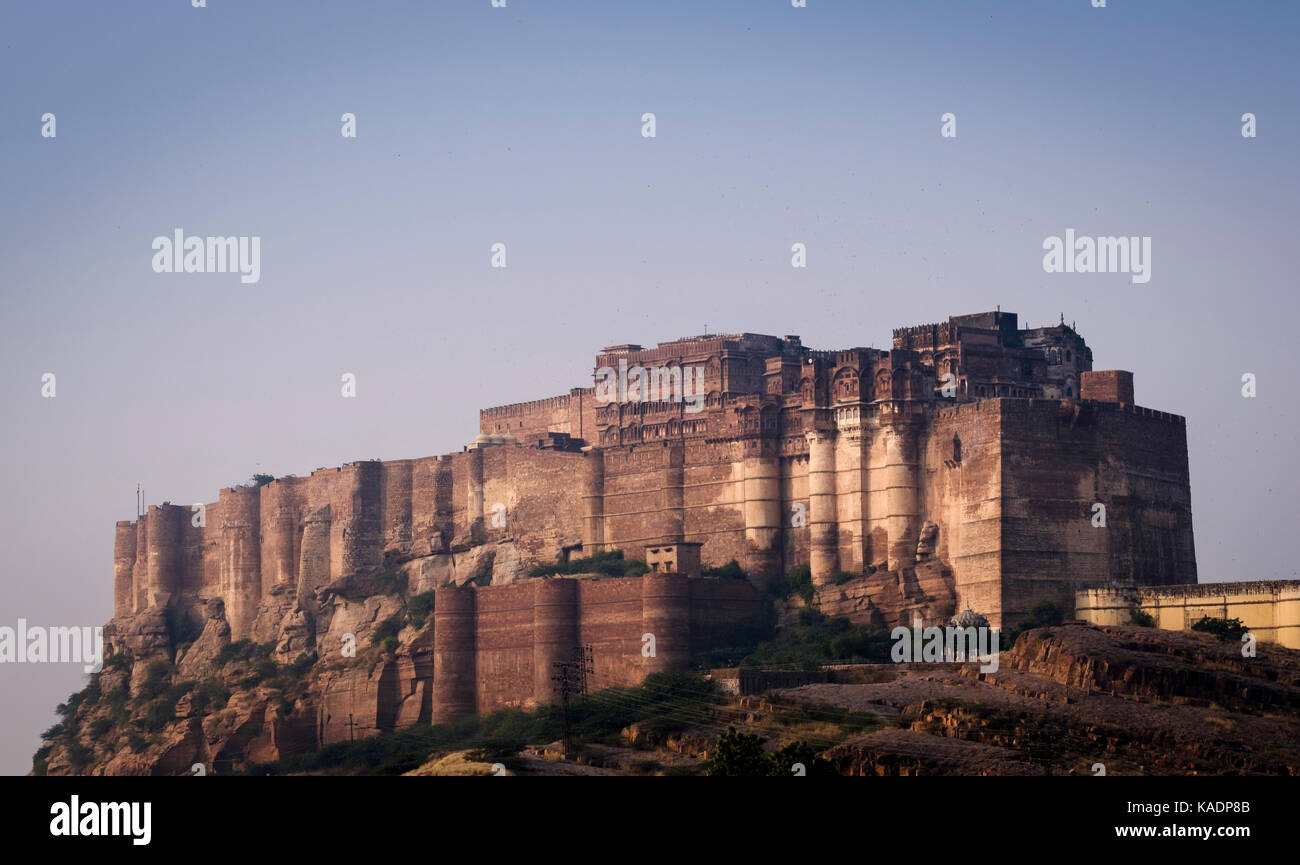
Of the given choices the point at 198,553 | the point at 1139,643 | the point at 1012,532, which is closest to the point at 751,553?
the point at 1012,532

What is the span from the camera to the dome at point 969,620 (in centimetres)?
8175

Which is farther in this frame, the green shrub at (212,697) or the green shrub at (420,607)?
the green shrub at (212,697)

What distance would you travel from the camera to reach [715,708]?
78562 mm

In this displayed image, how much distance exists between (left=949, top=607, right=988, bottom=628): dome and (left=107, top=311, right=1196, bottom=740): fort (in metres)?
0.44

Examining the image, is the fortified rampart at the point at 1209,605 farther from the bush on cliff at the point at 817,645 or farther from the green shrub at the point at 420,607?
the green shrub at the point at 420,607

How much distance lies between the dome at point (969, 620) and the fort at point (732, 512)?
1.46 feet

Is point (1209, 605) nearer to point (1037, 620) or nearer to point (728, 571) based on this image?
point (1037, 620)

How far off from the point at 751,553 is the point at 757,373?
595 inches

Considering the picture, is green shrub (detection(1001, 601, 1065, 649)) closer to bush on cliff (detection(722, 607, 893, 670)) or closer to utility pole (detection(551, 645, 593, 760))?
bush on cliff (detection(722, 607, 893, 670))

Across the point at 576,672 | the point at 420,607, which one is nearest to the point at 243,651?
the point at 420,607

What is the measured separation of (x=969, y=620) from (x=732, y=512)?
15.1 m

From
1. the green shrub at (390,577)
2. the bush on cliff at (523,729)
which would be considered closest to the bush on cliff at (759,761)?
the bush on cliff at (523,729)

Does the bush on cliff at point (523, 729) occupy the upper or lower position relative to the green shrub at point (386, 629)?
lower

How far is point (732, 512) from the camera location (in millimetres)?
94250
